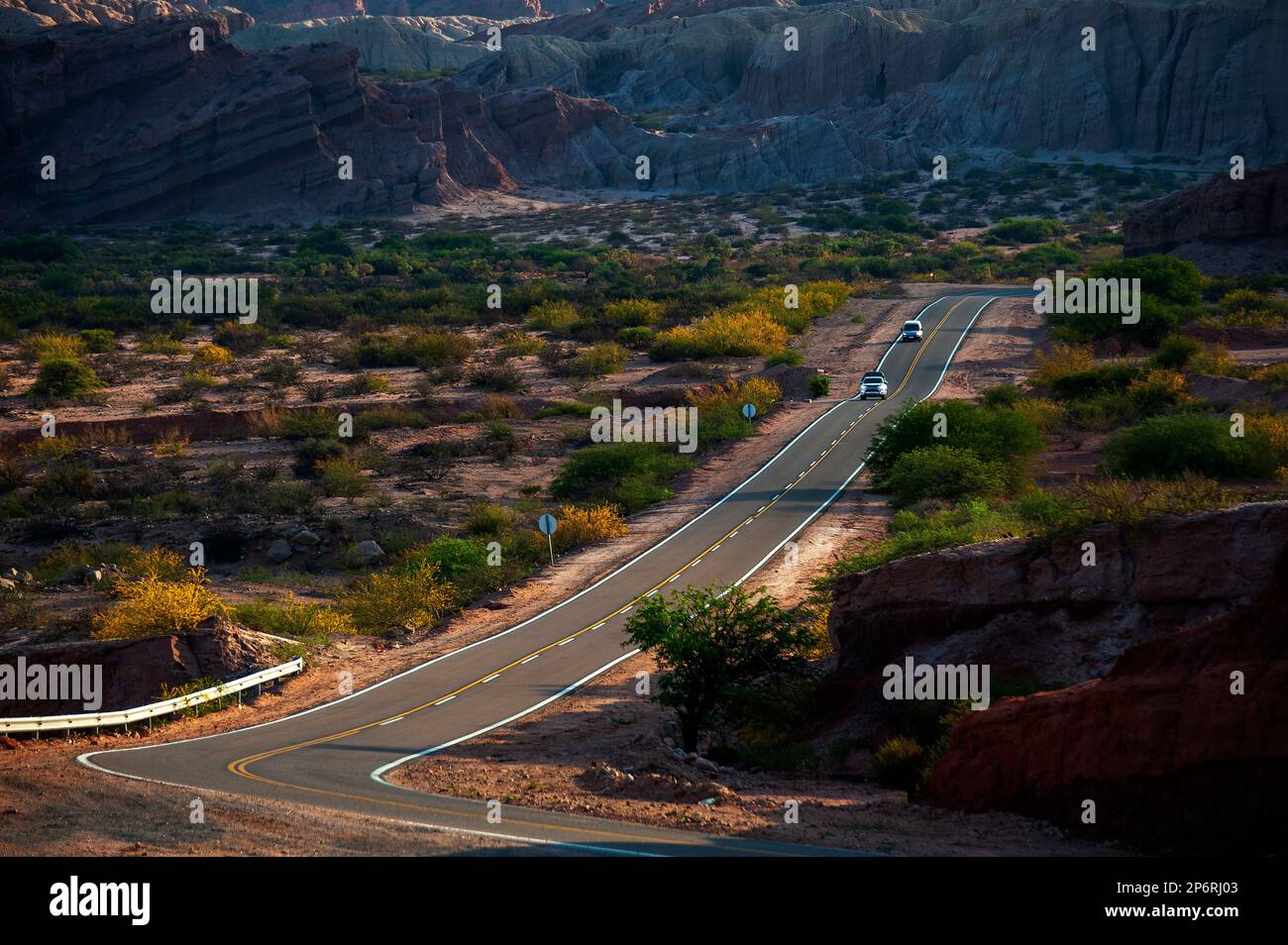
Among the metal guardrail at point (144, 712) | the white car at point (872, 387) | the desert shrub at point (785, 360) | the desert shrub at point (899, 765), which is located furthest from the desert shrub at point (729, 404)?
the desert shrub at point (899, 765)

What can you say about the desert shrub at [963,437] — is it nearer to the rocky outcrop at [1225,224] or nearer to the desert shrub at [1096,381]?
the desert shrub at [1096,381]

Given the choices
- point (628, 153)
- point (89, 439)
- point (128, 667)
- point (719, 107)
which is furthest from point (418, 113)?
point (128, 667)

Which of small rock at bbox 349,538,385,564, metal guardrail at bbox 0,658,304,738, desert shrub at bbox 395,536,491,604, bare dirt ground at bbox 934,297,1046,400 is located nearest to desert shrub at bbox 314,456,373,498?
small rock at bbox 349,538,385,564

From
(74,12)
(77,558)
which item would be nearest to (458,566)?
(77,558)

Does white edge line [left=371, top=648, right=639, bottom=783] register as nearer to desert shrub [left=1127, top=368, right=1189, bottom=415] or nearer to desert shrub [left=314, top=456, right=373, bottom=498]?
desert shrub [left=314, top=456, right=373, bottom=498]

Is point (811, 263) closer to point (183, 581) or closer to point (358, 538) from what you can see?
point (358, 538)

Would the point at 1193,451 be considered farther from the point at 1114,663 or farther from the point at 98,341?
the point at 98,341
